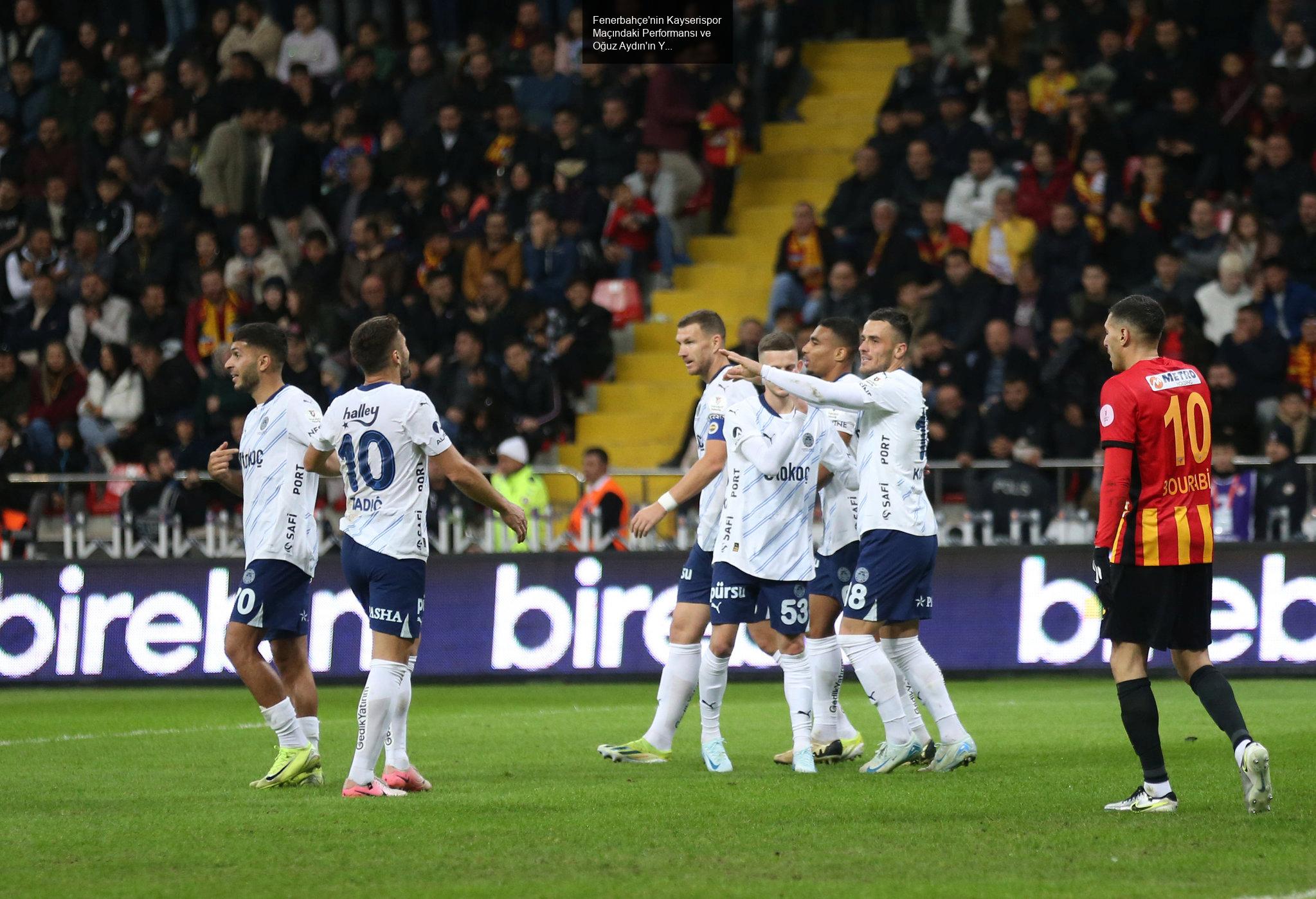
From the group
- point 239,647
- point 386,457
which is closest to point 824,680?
point 386,457

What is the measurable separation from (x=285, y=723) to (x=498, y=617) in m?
6.87

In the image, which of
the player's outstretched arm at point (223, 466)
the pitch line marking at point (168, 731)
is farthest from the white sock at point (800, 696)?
the pitch line marking at point (168, 731)

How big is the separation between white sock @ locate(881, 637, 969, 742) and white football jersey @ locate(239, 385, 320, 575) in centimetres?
320

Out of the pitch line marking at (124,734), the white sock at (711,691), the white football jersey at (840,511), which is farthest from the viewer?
the pitch line marking at (124,734)

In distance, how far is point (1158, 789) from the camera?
26.8 ft

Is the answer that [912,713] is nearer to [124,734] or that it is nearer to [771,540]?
[771,540]

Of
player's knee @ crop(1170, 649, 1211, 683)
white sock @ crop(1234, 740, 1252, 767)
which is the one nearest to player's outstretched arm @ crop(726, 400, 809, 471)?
player's knee @ crop(1170, 649, 1211, 683)

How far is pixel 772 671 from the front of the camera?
16141mm

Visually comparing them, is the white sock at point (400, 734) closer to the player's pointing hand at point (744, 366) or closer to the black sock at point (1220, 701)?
the player's pointing hand at point (744, 366)

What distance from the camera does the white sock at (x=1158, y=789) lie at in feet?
26.8

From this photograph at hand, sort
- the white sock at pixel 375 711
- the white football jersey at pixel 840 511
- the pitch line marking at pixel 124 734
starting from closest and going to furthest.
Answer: the white sock at pixel 375 711 → the white football jersey at pixel 840 511 → the pitch line marking at pixel 124 734

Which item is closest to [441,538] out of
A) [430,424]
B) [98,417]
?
[98,417]

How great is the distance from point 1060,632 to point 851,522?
5.49 metres

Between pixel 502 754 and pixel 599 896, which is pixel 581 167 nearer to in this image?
pixel 502 754
